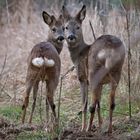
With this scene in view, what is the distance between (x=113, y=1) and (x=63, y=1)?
5.19 metres

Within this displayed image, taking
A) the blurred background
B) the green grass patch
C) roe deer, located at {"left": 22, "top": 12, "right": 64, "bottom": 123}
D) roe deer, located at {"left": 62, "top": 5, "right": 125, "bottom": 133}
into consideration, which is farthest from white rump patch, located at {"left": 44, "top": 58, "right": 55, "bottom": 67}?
the green grass patch

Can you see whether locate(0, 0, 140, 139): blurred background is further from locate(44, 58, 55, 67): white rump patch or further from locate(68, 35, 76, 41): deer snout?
locate(68, 35, 76, 41): deer snout

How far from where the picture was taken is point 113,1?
11711mm

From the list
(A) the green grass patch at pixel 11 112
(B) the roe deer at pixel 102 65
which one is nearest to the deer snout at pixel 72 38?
(B) the roe deer at pixel 102 65

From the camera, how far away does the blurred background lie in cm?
921

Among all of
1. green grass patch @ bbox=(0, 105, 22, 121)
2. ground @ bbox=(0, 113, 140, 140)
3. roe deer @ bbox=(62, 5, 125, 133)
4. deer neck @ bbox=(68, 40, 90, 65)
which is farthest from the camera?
green grass patch @ bbox=(0, 105, 22, 121)

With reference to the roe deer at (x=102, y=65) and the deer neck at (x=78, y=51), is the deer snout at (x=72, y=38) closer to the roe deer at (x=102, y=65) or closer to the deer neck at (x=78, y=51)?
the deer neck at (x=78, y=51)

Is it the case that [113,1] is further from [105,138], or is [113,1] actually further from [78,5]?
[105,138]

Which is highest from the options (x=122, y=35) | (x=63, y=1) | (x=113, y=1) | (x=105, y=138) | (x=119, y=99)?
(x=63, y=1)

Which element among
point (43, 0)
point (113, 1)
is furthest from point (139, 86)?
point (43, 0)

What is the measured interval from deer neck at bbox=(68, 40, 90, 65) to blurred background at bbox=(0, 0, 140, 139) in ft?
2.34

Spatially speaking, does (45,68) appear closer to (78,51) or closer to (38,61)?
(38,61)

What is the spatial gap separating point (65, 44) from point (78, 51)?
5.16 metres

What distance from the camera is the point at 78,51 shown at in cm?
888
